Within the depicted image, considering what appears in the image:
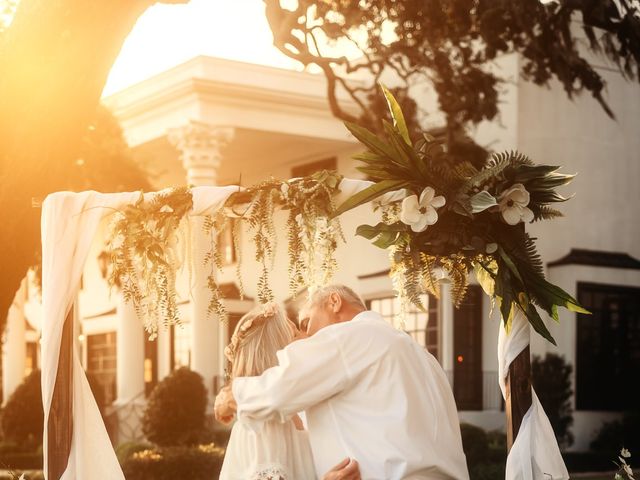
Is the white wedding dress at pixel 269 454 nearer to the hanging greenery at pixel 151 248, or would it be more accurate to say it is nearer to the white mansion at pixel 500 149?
the hanging greenery at pixel 151 248

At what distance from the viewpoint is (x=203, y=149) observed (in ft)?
81.8

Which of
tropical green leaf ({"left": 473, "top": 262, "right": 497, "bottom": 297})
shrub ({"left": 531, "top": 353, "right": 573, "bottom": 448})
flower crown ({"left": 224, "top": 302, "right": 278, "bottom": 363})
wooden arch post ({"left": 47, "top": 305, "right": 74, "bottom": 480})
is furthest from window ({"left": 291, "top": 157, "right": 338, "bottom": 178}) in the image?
flower crown ({"left": 224, "top": 302, "right": 278, "bottom": 363})

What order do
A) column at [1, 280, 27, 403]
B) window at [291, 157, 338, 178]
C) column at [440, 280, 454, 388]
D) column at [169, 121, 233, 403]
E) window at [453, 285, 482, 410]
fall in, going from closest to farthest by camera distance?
1. window at [453, 285, 482, 410]
2. column at [440, 280, 454, 388]
3. column at [169, 121, 233, 403]
4. window at [291, 157, 338, 178]
5. column at [1, 280, 27, 403]

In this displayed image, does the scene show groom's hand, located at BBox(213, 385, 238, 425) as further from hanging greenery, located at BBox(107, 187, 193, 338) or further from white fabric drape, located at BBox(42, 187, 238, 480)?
hanging greenery, located at BBox(107, 187, 193, 338)

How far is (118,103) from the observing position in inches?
1065

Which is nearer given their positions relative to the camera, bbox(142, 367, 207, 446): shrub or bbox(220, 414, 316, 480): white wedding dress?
bbox(220, 414, 316, 480): white wedding dress

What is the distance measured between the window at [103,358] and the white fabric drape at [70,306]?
1035 inches

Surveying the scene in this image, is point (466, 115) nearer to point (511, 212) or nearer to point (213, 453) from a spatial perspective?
point (213, 453)

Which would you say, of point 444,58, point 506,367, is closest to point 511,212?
point 506,367

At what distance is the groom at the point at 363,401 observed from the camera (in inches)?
242

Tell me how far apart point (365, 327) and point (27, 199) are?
15.0 feet

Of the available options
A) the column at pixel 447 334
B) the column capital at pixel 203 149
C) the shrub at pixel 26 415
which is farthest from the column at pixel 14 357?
the column at pixel 447 334

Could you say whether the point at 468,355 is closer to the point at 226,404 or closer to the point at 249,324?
the point at 249,324

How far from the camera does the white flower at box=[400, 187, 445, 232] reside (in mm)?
7219
